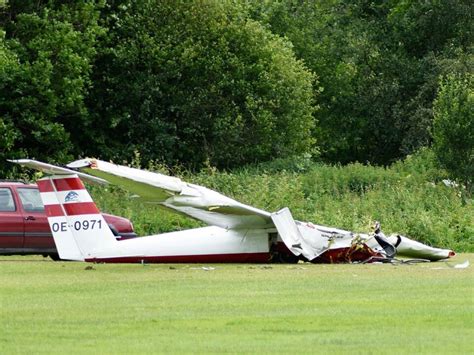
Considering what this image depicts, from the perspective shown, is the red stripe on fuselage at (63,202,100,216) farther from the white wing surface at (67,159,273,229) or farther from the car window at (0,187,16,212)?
the car window at (0,187,16,212)

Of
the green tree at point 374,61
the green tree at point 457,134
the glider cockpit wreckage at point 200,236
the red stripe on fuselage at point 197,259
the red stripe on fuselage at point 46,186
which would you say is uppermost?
the green tree at point 374,61

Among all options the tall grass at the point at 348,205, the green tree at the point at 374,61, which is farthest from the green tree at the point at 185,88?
the tall grass at the point at 348,205

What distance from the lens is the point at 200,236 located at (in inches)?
907

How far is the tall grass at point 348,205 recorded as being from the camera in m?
30.0

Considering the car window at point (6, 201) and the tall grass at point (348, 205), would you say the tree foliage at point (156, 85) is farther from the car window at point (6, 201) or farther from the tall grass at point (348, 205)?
the car window at point (6, 201)

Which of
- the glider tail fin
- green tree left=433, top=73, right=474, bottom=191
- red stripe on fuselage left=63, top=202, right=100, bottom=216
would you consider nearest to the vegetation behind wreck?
green tree left=433, top=73, right=474, bottom=191

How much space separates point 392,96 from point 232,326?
53911 millimetres

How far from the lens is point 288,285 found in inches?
716

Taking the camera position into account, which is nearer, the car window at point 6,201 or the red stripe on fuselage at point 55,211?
the red stripe on fuselage at point 55,211

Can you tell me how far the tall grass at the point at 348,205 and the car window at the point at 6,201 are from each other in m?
2.81

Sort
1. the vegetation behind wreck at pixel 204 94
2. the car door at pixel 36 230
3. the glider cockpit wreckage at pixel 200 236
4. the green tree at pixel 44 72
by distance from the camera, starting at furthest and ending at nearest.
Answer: the green tree at pixel 44 72 < the vegetation behind wreck at pixel 204 94 < the car door at pixel 36 230 < the glider cockpit wreckage at pixel 200 236

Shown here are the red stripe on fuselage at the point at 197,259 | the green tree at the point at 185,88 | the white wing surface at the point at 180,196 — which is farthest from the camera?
the green tree at the point at 185,88

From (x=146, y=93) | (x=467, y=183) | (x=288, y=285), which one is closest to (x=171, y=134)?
(x=146, y=93)

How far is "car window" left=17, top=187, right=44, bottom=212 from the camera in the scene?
85.5ft
